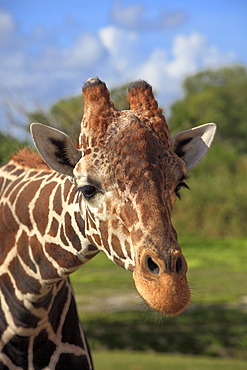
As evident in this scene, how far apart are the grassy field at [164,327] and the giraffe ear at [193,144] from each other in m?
4.13

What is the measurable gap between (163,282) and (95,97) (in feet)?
4.14

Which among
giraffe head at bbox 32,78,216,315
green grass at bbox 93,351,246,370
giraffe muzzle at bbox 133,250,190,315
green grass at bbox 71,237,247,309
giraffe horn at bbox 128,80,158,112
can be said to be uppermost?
giraffe horn at bbox 128,80,158,112

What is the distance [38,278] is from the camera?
5023 mm

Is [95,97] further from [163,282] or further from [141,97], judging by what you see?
[163,282]

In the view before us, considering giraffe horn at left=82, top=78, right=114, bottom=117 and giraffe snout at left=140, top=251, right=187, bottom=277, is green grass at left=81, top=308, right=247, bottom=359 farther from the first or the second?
giraffe snout at left=140, top=251, right=187, bottom=277

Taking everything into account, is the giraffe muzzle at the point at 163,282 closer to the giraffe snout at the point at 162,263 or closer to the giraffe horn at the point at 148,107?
the giraffe snout at the point at 162,263

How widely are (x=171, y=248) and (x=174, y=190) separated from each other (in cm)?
52

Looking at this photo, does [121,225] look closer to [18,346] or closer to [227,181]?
[18,346]

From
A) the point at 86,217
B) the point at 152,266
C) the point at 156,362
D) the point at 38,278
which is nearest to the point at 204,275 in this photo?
the point at 156,362

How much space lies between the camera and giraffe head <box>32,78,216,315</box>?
12.8ft

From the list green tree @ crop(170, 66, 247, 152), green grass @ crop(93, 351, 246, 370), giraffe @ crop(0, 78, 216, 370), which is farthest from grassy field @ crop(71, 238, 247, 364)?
green tree @ crop(170, 66, 247, 152)

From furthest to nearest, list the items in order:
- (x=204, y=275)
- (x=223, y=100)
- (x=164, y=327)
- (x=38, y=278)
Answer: (x=223, y=100), (x=204, y=275), (x=164, y=327), (x=38, y=278)

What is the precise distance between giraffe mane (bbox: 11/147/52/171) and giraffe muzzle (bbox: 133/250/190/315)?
1.83m

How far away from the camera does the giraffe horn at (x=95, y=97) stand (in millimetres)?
4414
